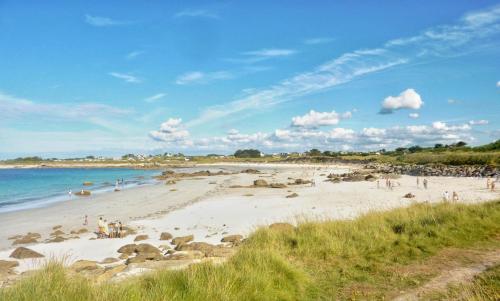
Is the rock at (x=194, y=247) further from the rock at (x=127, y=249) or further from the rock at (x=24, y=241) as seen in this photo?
the rock at (x=24, y=241)

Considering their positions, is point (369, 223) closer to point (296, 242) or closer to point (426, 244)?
point (426, 244)

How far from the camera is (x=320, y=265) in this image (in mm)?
10305

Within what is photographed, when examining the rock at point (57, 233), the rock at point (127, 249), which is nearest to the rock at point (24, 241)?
the rock at point (57, 233)

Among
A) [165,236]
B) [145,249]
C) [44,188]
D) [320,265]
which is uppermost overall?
[320,265]

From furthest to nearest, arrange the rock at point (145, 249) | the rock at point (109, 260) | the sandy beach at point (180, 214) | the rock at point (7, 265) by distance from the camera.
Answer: the sandy beach at point (180, 214) < the rock at point (145, 249) < the rock at point (109, 260) < the rock at point (7, 265)

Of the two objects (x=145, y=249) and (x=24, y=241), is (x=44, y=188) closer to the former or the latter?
(x=24, y=241)

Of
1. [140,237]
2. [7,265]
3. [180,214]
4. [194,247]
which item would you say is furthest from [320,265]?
[180,214]

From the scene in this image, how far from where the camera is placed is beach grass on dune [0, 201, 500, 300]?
664 centimetres

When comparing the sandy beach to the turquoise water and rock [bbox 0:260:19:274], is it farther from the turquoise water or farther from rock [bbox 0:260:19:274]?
the turquoise water

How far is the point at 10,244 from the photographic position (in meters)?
20.2

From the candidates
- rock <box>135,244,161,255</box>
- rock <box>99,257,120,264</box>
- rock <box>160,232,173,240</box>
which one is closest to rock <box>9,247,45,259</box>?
rock <box>99,257,120,264</box>

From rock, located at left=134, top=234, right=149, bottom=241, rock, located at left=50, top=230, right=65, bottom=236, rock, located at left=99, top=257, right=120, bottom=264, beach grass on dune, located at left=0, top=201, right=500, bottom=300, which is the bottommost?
rock, located at left=50, top=230, right=65, bottom=236

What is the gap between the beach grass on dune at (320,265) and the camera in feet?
21.8

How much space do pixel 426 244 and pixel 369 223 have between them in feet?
7.46
